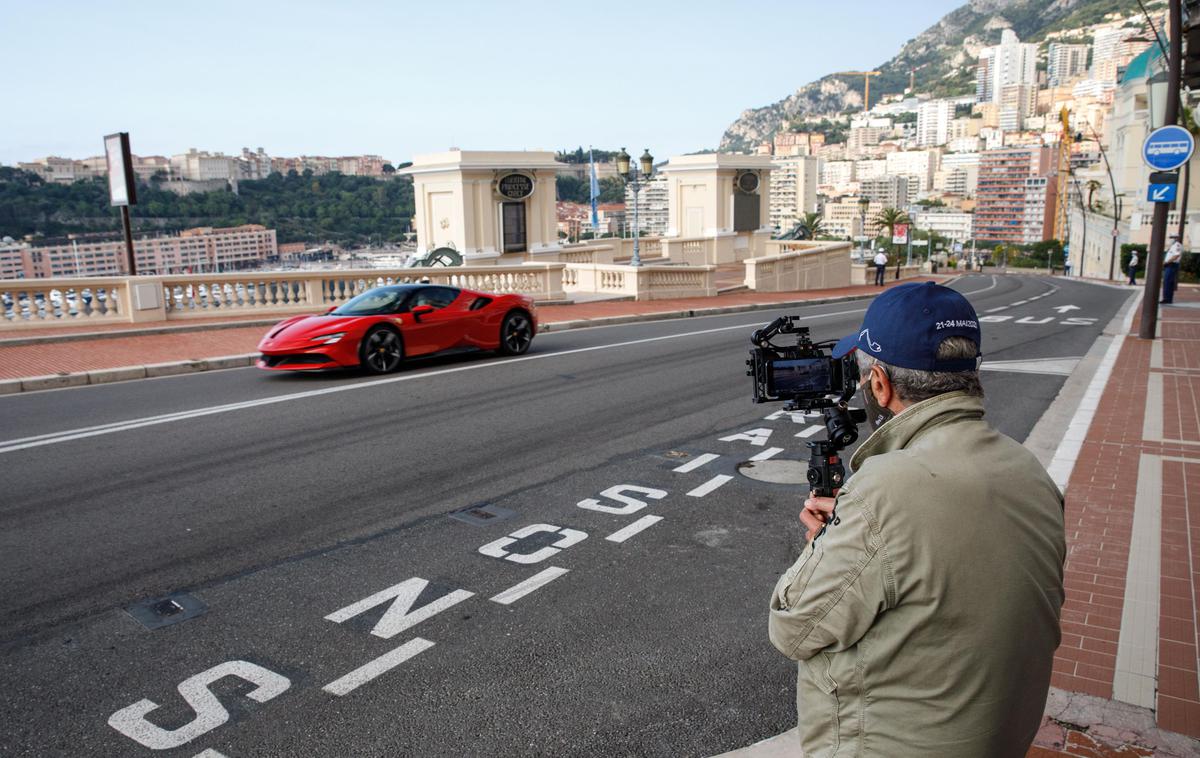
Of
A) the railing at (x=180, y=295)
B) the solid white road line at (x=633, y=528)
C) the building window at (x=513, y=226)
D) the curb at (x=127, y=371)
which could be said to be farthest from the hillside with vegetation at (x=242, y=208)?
the solid white road line at (x=633, y=528)

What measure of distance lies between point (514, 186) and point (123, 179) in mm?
15236

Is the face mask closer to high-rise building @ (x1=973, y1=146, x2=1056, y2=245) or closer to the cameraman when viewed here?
the cameraman

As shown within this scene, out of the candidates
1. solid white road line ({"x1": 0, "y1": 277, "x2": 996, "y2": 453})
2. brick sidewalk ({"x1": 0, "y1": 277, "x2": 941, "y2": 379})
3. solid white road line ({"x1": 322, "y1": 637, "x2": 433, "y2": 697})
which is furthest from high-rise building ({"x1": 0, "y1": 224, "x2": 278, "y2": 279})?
solid white road line ({"x1": 322, "y1": 637, "x2": 433, "y2": 697})

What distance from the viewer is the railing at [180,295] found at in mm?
17141

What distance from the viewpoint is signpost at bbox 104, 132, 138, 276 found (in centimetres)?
1869

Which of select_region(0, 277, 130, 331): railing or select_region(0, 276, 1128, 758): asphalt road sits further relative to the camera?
select_region(0, 277, 130, 331): railing

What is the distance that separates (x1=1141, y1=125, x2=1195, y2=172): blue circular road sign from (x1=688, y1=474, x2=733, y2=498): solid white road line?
431 inches

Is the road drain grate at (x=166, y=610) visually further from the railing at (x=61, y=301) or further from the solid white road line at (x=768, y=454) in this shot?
the railing at (x=61, y=301)

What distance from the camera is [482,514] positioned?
646 cm

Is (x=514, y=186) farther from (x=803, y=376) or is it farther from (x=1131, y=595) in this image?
(x=803, y=376)

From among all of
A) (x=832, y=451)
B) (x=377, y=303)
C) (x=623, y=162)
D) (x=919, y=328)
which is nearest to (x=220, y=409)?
(x=377, y=303)

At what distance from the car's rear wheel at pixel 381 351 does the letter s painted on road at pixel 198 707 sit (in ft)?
28.1

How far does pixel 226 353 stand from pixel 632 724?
498 inches

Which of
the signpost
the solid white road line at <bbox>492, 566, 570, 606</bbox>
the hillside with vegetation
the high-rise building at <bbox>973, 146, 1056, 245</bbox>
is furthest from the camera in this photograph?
the high-rise building at <bbox>973, 146, 1056, 245</bbox>
